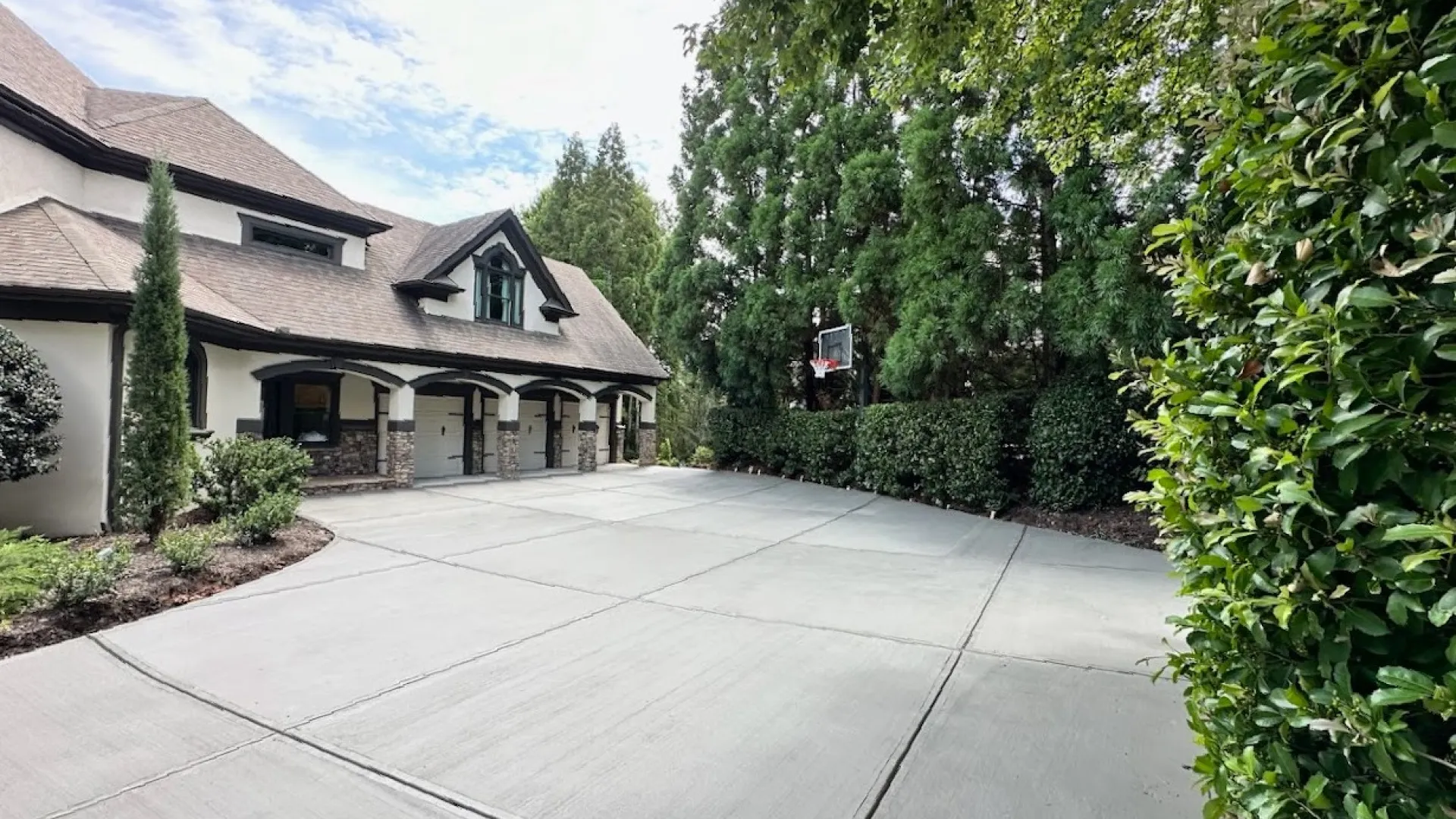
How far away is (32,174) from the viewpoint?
8.88 meters

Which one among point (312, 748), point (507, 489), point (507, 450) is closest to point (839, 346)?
point (507, 489)

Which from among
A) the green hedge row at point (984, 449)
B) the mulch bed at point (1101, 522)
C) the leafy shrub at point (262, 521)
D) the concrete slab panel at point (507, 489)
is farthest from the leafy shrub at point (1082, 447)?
the leafy shrub at point (262, 521)

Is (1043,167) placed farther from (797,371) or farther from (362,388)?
(362,388)

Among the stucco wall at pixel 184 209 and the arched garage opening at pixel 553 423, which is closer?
the stucco wall at pixel 184 209

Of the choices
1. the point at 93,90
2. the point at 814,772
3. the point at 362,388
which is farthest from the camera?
the point at 362,388

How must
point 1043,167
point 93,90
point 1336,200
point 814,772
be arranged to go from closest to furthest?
point 1336,200
point 814,772
point 1043,167
point 93,90

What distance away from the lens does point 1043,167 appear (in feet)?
32.7

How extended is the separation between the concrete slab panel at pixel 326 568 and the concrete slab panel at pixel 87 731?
1.40m

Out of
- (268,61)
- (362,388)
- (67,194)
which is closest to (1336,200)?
(268,61)

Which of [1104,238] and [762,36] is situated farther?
[1104,238]

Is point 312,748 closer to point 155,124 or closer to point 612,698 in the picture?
point 612,698

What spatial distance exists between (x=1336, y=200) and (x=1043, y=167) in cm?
990

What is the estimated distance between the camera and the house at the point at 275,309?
771 centimetres

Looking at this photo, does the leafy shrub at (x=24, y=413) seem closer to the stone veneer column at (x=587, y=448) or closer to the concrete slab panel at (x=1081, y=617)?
the concrete slab panel at (x=1081, y=617)
